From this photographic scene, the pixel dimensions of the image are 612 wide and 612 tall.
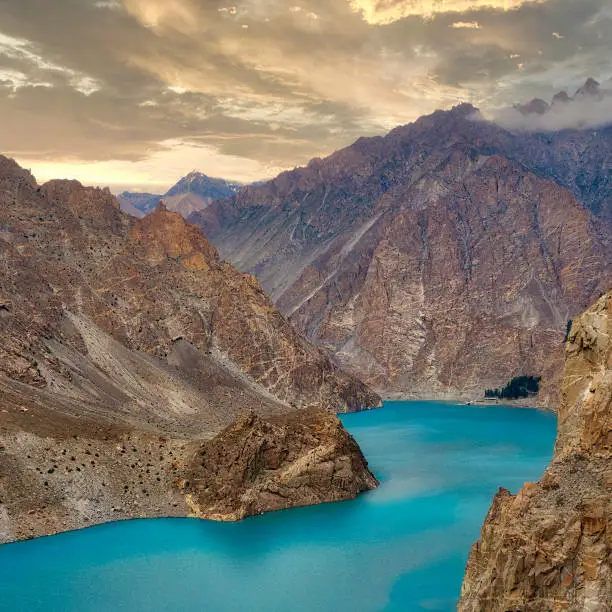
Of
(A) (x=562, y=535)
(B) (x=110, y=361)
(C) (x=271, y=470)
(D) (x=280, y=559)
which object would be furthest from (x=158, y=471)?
(A) (x=562, y=535)

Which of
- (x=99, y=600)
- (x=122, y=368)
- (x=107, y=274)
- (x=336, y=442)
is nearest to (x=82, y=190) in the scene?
(x=107, y=274)

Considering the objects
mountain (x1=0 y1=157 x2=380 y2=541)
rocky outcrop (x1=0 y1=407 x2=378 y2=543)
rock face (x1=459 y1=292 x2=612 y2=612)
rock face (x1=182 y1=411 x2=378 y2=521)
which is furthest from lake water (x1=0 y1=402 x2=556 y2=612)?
rock face (x1=459 y1=292 x2=612 y2=612)

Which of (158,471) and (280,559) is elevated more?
(158,471)

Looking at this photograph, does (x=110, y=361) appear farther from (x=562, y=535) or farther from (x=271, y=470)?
(x=562, y=535)

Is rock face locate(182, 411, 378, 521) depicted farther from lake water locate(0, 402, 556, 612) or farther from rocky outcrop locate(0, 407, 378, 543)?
lake water locate(0, 402, 556, 612)

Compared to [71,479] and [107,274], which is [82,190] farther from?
[71,479]

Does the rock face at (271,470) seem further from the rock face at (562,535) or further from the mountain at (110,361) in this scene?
the rock face at (562,535)
